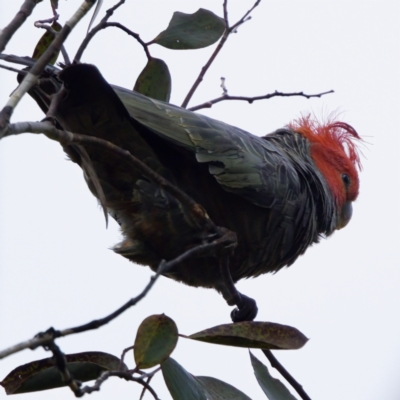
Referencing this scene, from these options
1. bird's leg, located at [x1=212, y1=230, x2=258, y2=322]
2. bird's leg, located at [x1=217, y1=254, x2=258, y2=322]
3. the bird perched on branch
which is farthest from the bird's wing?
bird's leg, located at [x1=217, y1=254, x2=258, y2=322]

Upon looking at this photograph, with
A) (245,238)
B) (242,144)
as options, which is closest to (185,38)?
(242,144)

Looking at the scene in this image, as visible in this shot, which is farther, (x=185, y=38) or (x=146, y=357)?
(x=185, y=38)

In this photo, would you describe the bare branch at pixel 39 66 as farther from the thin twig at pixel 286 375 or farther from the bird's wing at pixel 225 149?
the thin twig at pixel 286 375

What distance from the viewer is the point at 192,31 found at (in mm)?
2965

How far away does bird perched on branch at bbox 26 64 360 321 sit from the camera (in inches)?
107

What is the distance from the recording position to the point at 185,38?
296 cm

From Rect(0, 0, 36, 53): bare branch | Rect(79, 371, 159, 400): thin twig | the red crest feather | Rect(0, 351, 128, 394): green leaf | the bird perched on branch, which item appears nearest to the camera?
Rect(79, 371, 159, 400): thin twig

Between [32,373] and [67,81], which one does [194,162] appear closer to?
[67,81]

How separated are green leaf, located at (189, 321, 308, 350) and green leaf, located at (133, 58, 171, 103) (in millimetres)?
1279

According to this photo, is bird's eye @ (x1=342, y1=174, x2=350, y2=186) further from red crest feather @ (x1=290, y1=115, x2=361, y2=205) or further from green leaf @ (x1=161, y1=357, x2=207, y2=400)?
green leaf @ (x1=161, y1=357, x2=207, y2=400)

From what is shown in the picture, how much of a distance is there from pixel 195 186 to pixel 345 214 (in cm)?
131

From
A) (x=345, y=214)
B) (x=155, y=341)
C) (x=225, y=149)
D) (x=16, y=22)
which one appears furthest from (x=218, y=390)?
(x=345, y=214)

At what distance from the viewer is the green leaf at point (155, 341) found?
2.05 metres

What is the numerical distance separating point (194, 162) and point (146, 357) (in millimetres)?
1123
